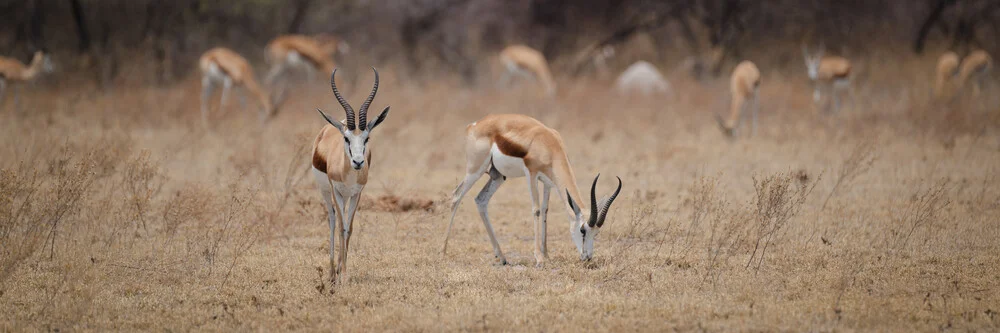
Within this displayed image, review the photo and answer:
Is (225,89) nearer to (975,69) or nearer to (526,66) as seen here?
(526,66)

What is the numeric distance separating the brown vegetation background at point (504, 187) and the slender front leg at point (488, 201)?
162 millimetres

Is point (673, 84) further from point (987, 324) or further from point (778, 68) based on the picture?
point (987, 324)

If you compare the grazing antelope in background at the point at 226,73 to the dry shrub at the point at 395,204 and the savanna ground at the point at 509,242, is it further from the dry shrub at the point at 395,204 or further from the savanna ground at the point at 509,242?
the dry shrub at the point at 395,204

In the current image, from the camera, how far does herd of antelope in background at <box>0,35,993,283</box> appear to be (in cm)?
580

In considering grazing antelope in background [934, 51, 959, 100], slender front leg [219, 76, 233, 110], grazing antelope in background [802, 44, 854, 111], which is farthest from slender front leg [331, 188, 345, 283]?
grazing antelope in background [934, 51, 959, 100]

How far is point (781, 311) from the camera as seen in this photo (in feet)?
17.1

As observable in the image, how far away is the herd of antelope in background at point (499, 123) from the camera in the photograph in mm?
5805

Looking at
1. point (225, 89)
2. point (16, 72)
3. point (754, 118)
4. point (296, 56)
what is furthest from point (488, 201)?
point (296, 56)

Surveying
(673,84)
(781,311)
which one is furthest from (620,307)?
(673,84)

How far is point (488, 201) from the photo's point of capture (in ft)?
22.8

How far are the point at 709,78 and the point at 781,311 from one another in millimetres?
14742

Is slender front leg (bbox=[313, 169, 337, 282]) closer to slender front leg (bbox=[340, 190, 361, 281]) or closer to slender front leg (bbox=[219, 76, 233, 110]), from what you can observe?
slender front leg (bbox=[340, 190, 361, 281])

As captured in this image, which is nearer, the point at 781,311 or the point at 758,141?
the point at 781,311

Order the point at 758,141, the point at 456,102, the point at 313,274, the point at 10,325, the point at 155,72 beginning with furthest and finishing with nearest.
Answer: the point at 155,72, the point at 456,102, the point at 758,141, the point at 313,274, the point at 10,325
